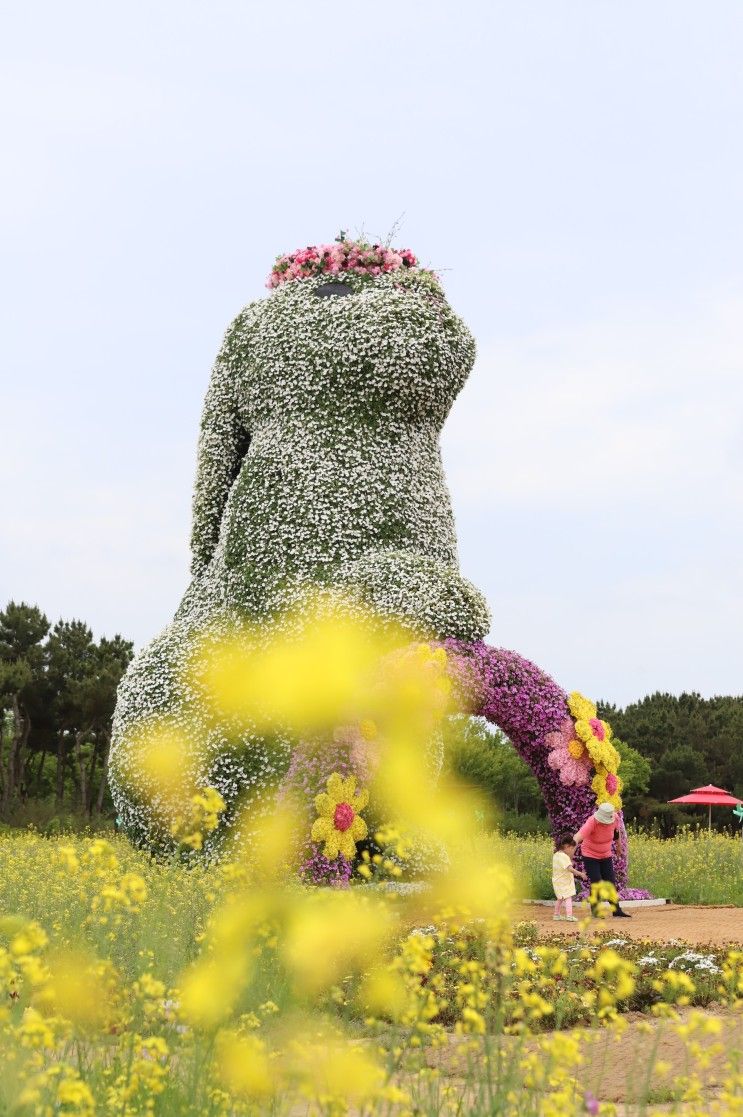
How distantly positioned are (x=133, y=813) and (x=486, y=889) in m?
9.68

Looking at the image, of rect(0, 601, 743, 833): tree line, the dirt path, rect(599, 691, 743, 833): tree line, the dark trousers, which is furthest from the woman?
rect(599, 691, 743, 833): tree line

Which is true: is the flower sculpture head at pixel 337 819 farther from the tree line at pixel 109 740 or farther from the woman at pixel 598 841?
the tree line at pixel 109 740

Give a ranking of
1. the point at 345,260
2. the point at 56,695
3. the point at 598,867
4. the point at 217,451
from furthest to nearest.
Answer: the point at 56,695 → the point at 217,451 → the point at 345,260 → the point at 598,867

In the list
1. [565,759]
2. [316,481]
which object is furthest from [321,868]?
[316,481]

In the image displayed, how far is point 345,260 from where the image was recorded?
14219 millimetres

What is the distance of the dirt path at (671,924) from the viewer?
988 centimetres

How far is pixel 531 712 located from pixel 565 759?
64 centimetres

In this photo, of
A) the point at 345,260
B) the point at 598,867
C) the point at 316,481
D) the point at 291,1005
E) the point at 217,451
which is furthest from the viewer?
the point at 217,451

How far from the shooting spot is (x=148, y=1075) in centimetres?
359

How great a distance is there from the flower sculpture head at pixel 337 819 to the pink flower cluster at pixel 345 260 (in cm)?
609

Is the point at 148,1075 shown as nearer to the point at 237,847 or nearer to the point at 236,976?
the point at 236,976

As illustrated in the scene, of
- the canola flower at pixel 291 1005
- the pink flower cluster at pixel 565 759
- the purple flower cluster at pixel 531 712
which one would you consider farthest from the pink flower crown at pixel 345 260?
the canola flower at pixel 291 1005

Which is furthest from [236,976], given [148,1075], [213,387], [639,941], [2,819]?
[2,819]

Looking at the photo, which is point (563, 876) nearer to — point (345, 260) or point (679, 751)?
point (345, 260)
